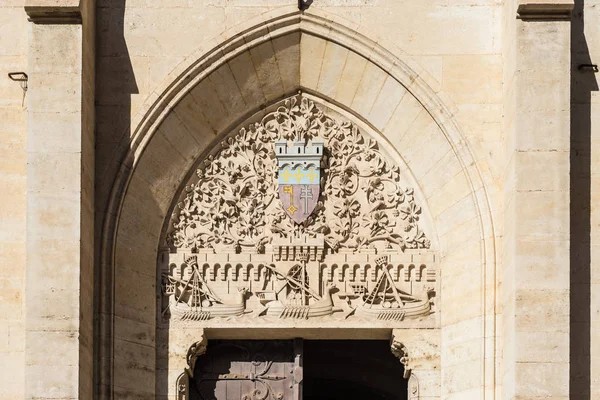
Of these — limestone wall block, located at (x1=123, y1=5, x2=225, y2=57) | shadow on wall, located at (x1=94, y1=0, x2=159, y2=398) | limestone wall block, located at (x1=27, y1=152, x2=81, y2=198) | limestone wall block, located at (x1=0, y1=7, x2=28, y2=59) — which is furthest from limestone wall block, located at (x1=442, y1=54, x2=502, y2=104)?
limestone wall block, located at (x1=0, y1=7, x2=28, y2=59)

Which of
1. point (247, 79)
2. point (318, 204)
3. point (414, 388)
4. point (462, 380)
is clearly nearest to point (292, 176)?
point (318, 204)

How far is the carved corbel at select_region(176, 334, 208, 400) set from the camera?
57.0 ft

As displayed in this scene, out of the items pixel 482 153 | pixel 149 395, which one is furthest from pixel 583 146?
pixel 149 395

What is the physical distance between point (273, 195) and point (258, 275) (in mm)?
859

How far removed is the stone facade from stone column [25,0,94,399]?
2 cm

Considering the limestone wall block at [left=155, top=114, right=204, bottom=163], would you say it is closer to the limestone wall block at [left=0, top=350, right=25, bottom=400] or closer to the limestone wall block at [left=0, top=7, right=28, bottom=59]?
the limestone wall block at [left=0, top=7, right=28, bottom=59]

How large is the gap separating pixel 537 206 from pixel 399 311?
2.00 meters

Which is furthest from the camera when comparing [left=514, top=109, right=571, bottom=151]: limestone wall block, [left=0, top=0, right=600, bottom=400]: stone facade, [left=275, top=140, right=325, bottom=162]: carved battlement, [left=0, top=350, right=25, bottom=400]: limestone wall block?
[left=275, top=140, right=325, bottom=162]: carved battlement

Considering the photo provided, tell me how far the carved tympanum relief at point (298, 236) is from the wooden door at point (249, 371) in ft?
1.76

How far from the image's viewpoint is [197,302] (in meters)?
17.5

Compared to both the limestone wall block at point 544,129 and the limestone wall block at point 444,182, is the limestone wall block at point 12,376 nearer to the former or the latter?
the limestone wall block at point 444,182

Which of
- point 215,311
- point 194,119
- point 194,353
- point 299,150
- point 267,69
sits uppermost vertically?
point 267,69


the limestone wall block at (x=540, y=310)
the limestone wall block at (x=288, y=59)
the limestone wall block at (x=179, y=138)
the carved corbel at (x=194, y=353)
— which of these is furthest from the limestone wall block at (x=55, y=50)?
the limestone wall block at (x=540, y=310)

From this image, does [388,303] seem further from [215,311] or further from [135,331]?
[135,331]
